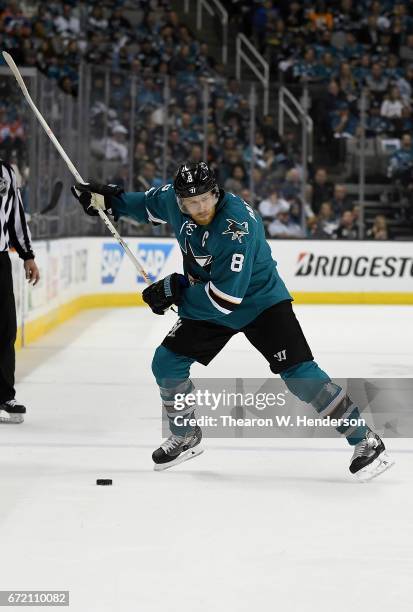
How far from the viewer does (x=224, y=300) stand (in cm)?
441

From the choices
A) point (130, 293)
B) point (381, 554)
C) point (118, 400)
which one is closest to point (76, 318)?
point (130, 293)

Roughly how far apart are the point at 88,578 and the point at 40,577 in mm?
131

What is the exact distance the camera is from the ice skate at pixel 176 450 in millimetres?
4938

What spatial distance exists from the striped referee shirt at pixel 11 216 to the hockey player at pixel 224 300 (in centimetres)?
133

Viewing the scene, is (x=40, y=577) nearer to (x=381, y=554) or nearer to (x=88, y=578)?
(x=88, y=578)

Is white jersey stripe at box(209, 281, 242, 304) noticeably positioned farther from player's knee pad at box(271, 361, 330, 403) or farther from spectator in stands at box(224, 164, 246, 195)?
spectator in stands at box(224, 164, 246, 195)

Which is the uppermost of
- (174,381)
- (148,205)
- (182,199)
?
(182,199)

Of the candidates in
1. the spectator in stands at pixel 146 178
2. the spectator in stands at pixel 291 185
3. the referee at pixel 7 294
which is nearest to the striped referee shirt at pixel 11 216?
the referee at pixel 7 294

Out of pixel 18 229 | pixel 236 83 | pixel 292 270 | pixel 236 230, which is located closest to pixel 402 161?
pixel 292 270

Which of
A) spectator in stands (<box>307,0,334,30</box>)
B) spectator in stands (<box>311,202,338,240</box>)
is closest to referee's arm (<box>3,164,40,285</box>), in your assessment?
spectator in stands (<box>311,202,338,240</box>)

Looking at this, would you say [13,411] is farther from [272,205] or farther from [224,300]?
[272,205]

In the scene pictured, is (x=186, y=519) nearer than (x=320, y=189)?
Yes

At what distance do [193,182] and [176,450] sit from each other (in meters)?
1.22

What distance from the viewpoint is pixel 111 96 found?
13.1 m
